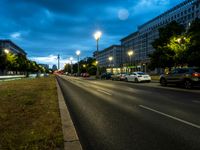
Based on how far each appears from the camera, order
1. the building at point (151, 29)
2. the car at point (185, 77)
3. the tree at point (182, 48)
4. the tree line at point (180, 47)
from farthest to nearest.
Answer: the building at point (151, 29) < the tree at point (182, 48) < the tree line at point (180, 47) < the car at point (185, 77)

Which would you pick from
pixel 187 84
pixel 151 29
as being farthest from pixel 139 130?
pixel 151 29

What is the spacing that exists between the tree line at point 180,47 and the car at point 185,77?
782 centimetres

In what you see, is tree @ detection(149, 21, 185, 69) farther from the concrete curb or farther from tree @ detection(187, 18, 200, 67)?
the concrete curb

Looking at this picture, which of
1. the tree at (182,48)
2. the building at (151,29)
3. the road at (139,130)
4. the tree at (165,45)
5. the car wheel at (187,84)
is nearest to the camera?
the road at (139,130)

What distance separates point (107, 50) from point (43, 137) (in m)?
177

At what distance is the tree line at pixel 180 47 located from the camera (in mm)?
28109

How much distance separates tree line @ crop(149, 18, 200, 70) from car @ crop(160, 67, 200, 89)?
782 cm

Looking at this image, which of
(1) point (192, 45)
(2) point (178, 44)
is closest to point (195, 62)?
(1) point (192, 45)

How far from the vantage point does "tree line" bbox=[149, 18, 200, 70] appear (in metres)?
28.1

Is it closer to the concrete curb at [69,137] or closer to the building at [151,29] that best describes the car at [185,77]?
the concrete curb at [69,137]

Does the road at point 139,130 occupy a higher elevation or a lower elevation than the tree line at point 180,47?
lower

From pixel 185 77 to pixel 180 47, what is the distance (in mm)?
12881

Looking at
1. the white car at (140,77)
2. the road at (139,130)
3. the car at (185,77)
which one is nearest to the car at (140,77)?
the white car at (140,77)

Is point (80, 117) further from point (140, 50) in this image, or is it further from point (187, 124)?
point (140, 50)
